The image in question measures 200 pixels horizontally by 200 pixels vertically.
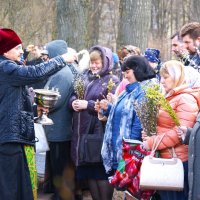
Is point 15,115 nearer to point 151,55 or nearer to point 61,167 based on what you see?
point 61,167

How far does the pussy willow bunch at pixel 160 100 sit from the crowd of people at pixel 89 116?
0.37 ft

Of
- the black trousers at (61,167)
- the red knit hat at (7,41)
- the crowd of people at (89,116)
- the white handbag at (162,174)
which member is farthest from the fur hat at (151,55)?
the white handbag at (162,174)

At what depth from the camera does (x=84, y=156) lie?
20.2 feet

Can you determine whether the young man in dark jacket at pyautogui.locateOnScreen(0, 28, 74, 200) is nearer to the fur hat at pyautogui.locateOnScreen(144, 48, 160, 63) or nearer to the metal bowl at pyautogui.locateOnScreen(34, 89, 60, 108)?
the metal bowl at pyautogui.locateOnScreen(34, 89, 60, 108)

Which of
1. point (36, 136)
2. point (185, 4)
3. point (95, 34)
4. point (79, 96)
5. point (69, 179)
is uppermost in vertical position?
point (185, 4)

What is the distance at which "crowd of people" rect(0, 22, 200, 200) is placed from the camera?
496 centimetres

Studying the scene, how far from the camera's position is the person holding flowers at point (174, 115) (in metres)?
4.87

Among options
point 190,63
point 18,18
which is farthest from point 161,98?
point 18,18

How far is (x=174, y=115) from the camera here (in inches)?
188

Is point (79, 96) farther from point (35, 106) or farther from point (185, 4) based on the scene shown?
point (185, 4)

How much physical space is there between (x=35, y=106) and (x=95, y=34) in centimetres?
1215

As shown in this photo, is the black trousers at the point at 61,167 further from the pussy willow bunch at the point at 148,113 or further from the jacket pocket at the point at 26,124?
the pussy willow bunch at the point at 148,113

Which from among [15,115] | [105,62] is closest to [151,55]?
[105,62]

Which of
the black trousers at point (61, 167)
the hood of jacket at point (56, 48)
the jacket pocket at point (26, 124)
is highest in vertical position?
the hood of jacket at point (56, 48)
